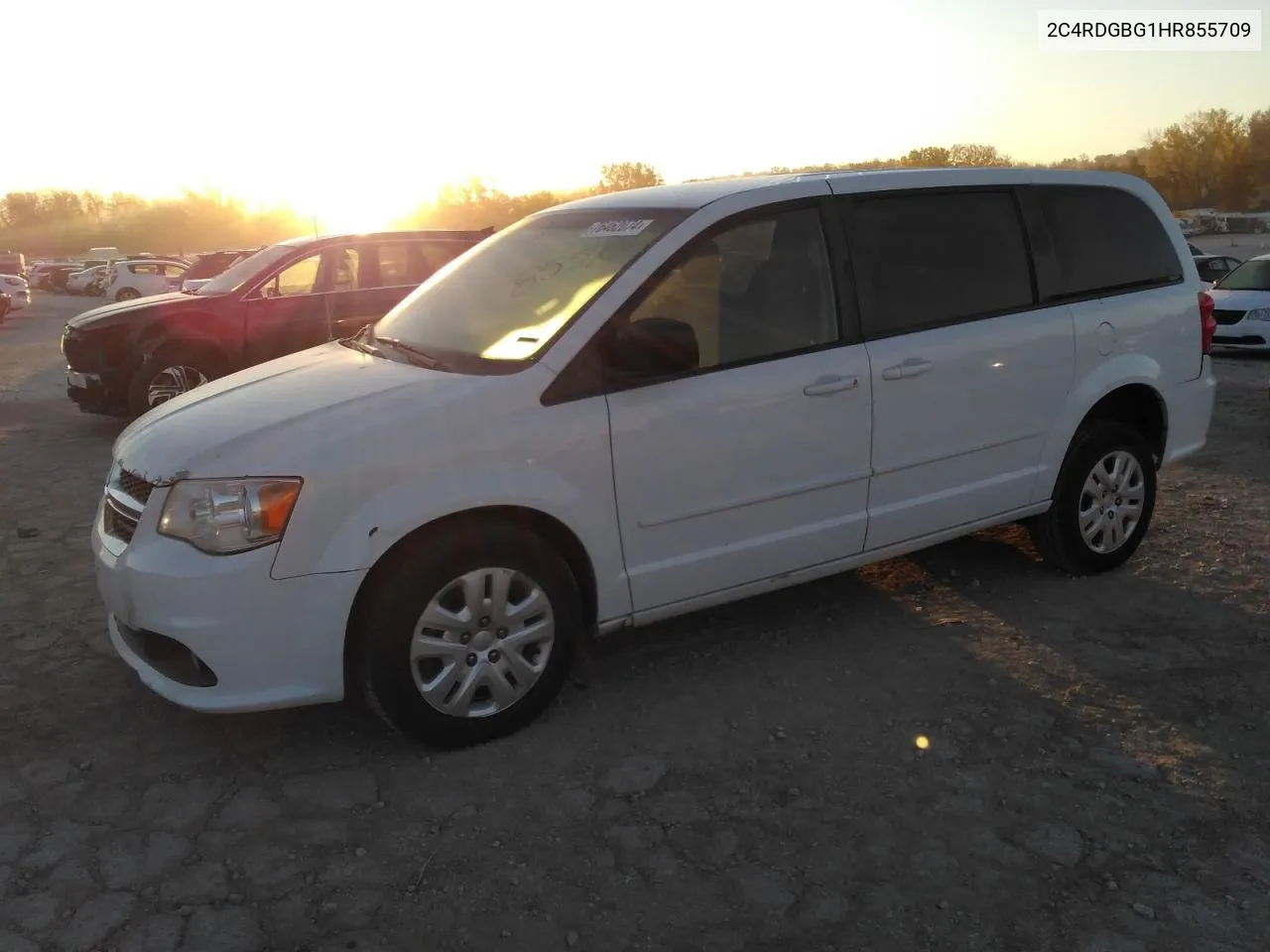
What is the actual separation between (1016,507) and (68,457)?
720cm

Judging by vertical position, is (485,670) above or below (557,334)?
below

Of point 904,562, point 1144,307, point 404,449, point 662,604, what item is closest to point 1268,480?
point 1144,307

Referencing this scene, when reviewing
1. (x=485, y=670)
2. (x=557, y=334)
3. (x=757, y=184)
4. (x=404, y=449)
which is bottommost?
(x=485, y=670)

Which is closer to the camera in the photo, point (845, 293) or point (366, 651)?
point (366, 651)

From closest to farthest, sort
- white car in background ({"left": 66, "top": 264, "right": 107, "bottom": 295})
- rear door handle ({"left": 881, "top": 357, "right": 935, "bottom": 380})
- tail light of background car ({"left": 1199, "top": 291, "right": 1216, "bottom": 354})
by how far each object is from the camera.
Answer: rear door handle ({"left": 881, "top": 357, "right": 935, "bottom": 380})
tail light of background car ({"left": 1199, "top": 291, "right": 1216, "bottom": 354})
white car in background ({"left": 66, "top": 264, "right": 107, "bottom": 295})

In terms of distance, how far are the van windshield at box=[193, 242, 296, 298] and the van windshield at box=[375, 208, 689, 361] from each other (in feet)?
17.1

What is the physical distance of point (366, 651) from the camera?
10.6 feet

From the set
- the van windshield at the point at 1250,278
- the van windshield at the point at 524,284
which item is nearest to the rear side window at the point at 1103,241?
the van windshield at the point at 524,284

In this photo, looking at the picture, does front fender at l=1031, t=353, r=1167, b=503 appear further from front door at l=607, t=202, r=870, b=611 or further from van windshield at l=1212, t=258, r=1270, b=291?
van windshield at l=1212, t=258, r=1270, b=291

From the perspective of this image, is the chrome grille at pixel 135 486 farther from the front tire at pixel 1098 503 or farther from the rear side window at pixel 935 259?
the front tire at pixel 1098 503

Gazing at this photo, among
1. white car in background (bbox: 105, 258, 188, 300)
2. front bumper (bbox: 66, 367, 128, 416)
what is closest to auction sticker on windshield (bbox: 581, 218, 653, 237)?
front bumper (bbox: 66, 367, 128, 416)

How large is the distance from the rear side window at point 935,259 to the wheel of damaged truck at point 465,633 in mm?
1650

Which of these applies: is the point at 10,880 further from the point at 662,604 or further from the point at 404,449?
the point at 662,604

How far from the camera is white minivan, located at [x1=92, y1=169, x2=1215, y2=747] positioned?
10.4 ft
